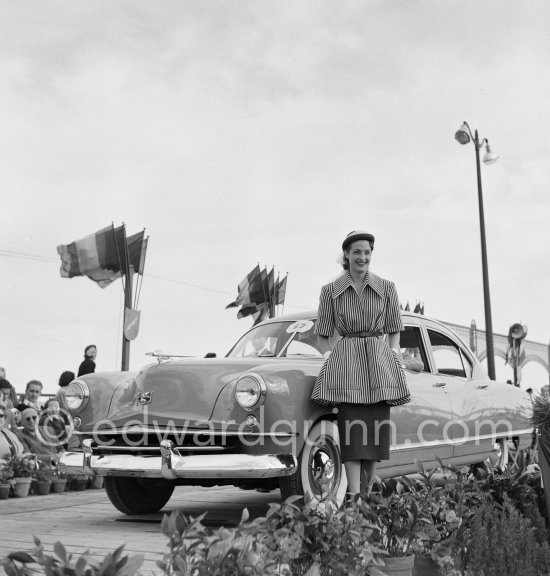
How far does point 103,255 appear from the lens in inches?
733

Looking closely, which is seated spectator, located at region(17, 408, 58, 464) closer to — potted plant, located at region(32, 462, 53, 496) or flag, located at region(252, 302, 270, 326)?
potted plant, located at region(32, 462, 53, 496)

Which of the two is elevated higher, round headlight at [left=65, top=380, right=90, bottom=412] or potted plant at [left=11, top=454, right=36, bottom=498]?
round headlight at [left=65, top=380, right=90, bottom=412]

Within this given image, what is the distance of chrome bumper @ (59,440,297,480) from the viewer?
16.6 ft

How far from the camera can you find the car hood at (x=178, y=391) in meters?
5.39

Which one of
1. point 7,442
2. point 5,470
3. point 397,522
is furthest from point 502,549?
point 7,442

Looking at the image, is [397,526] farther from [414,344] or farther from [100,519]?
[414,344]

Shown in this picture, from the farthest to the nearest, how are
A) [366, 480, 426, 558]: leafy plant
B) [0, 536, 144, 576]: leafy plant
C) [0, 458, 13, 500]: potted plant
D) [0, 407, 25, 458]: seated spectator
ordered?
[0, 407, 25, 458]: seated spectator < [0, 458, 13, 500]: potted plant < [366, 480, 426, 558]: leafy plant < [0, 536, 144, 576]: leafy plant

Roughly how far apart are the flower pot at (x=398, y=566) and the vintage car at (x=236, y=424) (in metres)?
1.75

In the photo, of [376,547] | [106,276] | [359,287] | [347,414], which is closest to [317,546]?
[376,547]

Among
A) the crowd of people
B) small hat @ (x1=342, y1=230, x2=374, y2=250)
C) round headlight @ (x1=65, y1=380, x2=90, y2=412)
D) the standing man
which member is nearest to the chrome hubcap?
small hat @ (x1=342, y1=230, x2=374, y2=250)

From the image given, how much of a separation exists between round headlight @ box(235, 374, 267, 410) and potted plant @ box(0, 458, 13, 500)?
3635 mm

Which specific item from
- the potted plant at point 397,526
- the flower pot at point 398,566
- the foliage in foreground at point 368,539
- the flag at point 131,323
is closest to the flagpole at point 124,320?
the flag at point 131,323

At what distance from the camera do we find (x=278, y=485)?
18.0 feet

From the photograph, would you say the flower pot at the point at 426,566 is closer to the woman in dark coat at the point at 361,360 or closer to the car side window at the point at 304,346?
the woman in dark coat at the point at 361,360
